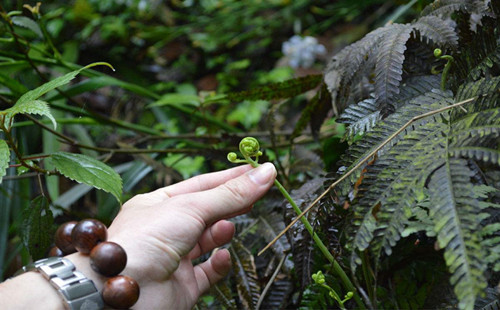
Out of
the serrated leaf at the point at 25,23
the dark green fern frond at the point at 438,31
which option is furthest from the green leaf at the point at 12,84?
the dark green fern frond at the point at 438,31

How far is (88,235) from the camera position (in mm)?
669

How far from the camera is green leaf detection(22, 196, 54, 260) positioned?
3.14 ft

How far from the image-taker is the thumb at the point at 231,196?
716mm

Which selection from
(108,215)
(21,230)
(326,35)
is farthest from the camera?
(326,35)

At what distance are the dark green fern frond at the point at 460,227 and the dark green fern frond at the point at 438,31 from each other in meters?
0.27

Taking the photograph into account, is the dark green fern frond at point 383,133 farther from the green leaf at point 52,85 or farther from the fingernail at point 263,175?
the green leaf at point 52,85

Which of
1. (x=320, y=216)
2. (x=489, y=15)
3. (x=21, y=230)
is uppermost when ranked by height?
(x=489, y=15)

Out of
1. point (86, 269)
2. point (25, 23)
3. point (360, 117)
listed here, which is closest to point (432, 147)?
point (360, 117)

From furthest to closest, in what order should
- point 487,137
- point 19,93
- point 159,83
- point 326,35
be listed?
1. point 159,83
2. point 326,35
3. point 19,93
4. point 487,137

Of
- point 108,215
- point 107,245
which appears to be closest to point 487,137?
point 107,245

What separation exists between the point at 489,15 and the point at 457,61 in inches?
3.2

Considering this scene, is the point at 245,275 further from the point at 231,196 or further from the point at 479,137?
the point at 479,137

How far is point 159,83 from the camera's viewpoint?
292 cm

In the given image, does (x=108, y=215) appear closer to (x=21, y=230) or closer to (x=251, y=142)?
(x=21, y=230)
